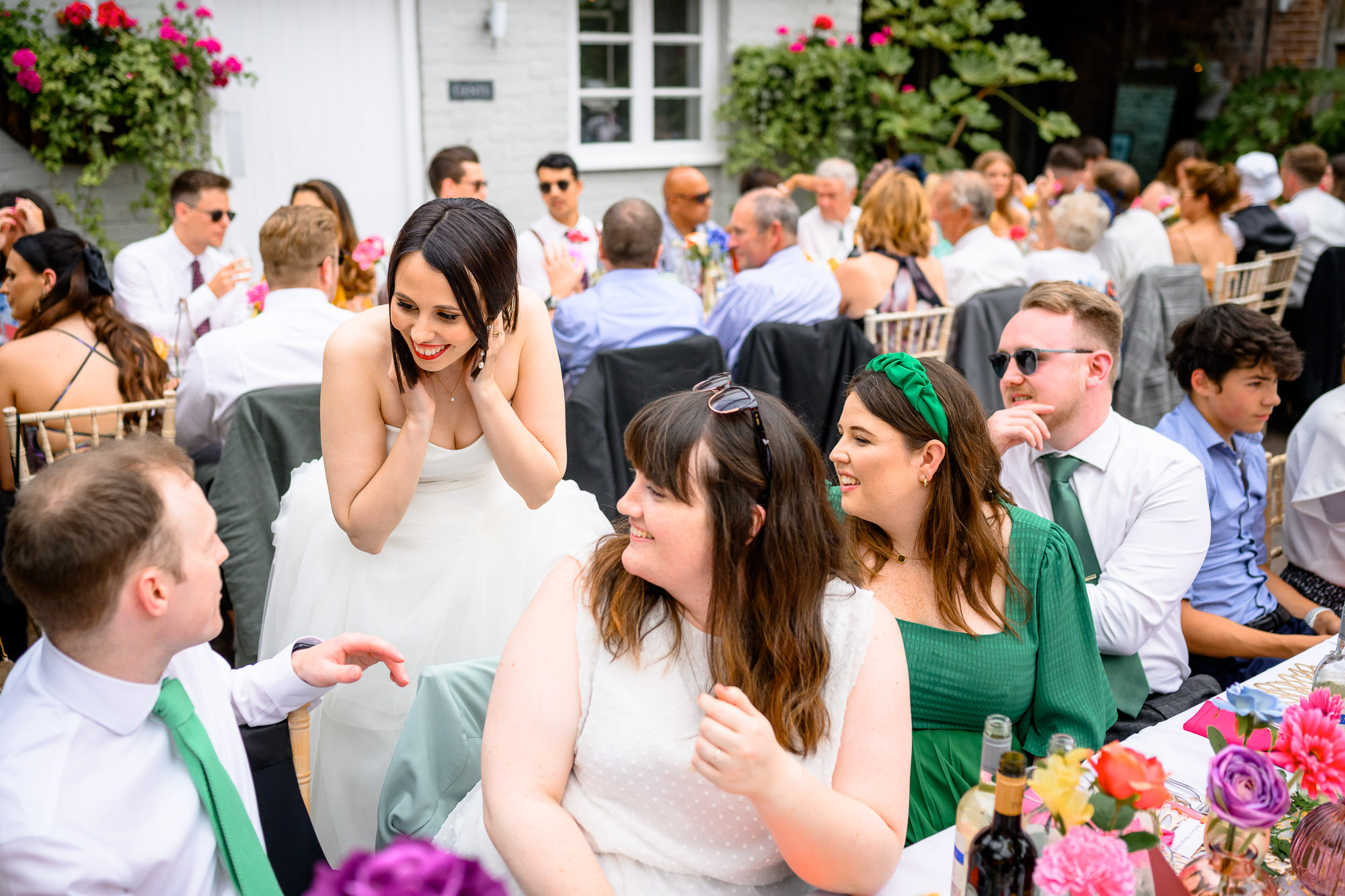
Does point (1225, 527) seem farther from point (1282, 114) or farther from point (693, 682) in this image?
point (1282, 114)

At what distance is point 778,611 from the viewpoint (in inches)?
53.4

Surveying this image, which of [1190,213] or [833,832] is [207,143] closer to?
[1190,213]

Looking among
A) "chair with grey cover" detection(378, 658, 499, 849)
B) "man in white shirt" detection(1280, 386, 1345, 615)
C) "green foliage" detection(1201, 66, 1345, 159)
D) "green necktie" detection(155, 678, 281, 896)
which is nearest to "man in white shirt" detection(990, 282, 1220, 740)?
"man in white shirt" detection(1280, 386, 1345, 615)

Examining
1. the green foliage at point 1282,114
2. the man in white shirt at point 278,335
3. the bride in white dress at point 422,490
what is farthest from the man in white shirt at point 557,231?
the green foliage at point 1282,114

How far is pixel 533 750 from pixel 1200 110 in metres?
11.3

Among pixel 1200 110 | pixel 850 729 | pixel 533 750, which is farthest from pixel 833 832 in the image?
pixel 1200 110

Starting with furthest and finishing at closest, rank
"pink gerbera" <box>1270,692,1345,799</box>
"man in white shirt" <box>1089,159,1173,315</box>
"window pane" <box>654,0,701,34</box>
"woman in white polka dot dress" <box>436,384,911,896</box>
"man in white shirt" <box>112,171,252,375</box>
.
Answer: "window pane" <box>654,0,701,34</box>
"man in white shirt" <box>1089,159,1173,315</box>
"man in white shirt" <box>112,171,252,375</box>
"woman in white polka dot dress" <box>436,384,911,896</box>
"pink gerbera" <box>1270,692,1345,799</box>

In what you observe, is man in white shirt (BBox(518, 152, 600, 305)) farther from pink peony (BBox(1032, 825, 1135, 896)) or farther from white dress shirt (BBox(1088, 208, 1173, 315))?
pink peony (BBox(1032, 825, 1135, 896))

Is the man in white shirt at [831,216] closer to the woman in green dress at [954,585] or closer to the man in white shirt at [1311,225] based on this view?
the man in white shirt at [1311,225]

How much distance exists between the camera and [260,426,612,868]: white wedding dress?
6.78 feet

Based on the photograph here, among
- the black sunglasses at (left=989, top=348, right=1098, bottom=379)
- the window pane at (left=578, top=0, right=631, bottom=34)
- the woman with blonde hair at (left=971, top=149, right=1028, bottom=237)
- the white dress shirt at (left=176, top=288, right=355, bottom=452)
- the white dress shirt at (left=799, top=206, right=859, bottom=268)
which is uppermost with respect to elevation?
the window pane at (left=578, top=0, right=631, bottom=34)

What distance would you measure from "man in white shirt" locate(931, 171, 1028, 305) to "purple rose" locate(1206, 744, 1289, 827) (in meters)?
3.73

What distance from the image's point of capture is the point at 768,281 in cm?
414

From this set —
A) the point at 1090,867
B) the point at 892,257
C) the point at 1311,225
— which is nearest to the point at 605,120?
the point at 892,257
